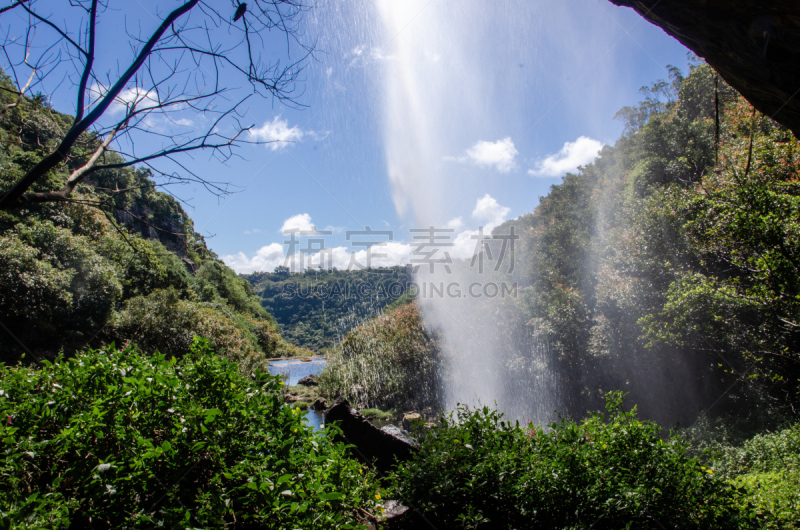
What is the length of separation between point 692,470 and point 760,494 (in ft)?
7.26

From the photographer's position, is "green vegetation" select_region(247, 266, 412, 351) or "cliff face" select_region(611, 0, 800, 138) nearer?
"cliff face" select_region(611, 0, 800, 138)

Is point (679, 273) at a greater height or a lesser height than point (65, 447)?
greater

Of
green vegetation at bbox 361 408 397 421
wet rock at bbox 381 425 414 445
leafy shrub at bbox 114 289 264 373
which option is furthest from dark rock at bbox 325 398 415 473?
leafy shrub at bbox 114 289 264 373

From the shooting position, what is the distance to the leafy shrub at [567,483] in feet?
9.48

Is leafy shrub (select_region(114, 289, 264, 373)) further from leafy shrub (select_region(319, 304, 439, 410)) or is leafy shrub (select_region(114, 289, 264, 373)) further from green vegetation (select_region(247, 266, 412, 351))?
green vegetation (select_region(247, 266, 412, 351))

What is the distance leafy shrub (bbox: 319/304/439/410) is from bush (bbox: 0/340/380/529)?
16.9 metres

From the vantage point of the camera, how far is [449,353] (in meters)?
20.0

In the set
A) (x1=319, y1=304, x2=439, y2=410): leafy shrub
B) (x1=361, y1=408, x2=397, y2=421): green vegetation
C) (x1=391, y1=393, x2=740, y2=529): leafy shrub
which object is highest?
(x1=391, y1=393, x2=740, y2=529): leafy shrub

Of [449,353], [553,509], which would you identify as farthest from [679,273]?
[553,509]

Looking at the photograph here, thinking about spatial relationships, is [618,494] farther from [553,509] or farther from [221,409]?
[221,409]

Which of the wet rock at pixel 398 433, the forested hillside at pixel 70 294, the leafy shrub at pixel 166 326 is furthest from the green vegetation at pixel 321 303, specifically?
Answer: the wet rock at pixel 398 433

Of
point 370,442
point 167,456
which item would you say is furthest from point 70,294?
point 167,456

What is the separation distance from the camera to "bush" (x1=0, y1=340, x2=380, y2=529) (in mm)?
1911

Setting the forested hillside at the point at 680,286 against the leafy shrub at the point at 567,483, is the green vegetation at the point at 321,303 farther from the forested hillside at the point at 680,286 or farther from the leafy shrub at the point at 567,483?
the leafy shrub at the point at 567,483
